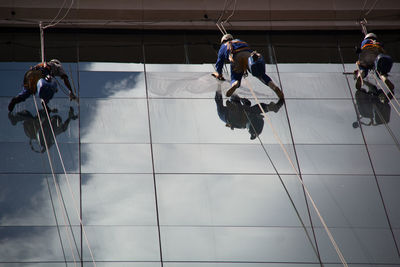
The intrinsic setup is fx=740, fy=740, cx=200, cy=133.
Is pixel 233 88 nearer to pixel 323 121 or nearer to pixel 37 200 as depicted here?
pixel 323 121

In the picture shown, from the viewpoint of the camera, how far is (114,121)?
10.2 m

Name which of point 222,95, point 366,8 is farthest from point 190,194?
point 366,8

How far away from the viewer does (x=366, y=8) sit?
13.0m

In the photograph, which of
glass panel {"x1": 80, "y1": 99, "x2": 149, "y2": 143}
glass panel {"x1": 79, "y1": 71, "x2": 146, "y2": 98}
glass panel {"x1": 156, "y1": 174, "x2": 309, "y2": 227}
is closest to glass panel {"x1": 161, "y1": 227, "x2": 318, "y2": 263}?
glass panel {"x1": 156, "y1": 174, "x2": 309, "y2": 227}

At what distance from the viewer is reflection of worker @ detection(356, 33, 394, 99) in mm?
11188

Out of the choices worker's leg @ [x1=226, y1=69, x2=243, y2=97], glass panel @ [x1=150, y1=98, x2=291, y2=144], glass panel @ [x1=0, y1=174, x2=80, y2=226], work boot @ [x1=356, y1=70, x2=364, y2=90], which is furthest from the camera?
work boot @ [x1=356, y1=70, x2=364, y2=90]

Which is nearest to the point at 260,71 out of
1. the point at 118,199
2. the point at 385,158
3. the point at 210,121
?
the point at 210,121

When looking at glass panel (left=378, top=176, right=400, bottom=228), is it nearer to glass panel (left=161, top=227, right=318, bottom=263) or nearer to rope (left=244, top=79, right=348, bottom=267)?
rope (left=244, top=79, right=348, bottom=267)

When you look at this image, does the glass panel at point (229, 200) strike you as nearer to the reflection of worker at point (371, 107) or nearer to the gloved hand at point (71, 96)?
the reflection of worker at point (371, 107)

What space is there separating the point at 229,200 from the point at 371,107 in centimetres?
320

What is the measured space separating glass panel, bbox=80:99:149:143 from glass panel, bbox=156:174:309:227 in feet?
3.40

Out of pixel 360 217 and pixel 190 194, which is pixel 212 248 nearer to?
pixel 190 194

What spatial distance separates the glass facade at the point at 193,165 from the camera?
8.20 meters

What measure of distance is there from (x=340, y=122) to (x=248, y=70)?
1533 millimetres
